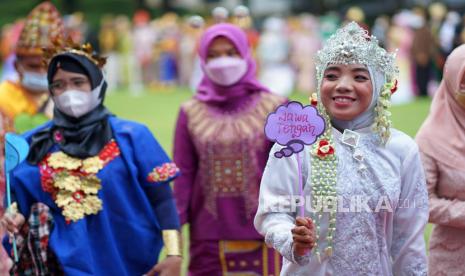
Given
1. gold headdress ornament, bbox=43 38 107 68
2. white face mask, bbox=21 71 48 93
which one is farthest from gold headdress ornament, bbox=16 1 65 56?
gold headdress ornament, bbox=43 38 107 68

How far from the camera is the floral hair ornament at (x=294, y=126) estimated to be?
13.6 ft

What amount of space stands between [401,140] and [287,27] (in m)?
24.3

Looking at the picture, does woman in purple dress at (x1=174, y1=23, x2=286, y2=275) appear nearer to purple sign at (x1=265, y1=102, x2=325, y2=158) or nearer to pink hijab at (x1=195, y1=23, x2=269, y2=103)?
pink hijab at (x1=195, y1=23, x2=269, y2=103)

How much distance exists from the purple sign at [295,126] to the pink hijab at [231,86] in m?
2.33

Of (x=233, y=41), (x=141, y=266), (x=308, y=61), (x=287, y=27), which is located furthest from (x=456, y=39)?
(x=141, y=266)

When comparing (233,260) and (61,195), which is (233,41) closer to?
(233,260)

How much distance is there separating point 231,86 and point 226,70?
0.36 ft

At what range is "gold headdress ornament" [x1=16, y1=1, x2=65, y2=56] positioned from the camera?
7383mm

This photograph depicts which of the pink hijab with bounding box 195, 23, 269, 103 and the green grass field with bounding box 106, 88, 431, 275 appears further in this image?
the green grass field with bounding box 106, 88, 431, 275

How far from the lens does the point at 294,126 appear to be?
4145 mm

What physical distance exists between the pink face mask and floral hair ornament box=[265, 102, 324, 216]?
2.34m

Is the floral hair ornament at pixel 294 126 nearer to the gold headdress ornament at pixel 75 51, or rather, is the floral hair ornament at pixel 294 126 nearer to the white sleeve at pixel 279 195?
the white sleeve at pixel 279 195

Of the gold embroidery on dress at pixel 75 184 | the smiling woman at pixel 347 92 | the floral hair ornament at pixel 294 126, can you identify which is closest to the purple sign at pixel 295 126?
the floral hair ornament at pixel 294 126

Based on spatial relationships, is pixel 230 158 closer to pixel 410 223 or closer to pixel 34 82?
pixel 34 82
